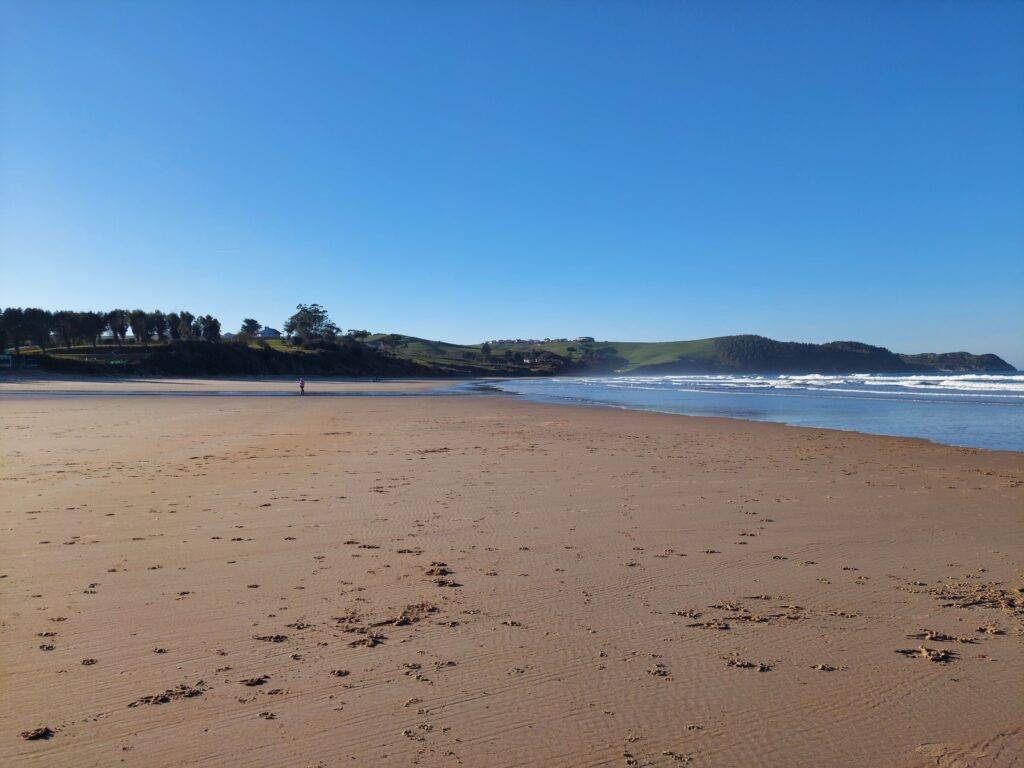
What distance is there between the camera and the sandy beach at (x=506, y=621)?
142 inches

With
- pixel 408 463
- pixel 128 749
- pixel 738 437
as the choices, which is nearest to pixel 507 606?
pixel 128 749

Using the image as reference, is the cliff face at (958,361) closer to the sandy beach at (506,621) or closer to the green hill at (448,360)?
the green hill at (448,360)

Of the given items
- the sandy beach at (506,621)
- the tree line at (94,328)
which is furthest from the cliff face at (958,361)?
the sandy beach at (506,621)

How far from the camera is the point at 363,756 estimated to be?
11.2 ft

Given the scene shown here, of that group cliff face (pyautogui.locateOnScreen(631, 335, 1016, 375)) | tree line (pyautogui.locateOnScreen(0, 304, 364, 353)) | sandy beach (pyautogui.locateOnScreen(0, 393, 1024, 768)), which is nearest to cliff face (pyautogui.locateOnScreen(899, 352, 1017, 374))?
cliff face (pyautogui.locateOnScreen(631, 335, 1016, 375))

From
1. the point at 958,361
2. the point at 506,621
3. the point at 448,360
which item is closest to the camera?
the point at 506,621

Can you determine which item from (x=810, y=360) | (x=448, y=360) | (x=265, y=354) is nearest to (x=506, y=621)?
(x=265, y=354)

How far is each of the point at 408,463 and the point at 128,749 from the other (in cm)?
1001

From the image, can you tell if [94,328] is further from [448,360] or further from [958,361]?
[958,361]

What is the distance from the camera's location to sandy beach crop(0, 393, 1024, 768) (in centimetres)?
362

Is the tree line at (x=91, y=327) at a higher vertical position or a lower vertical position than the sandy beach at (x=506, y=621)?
higher

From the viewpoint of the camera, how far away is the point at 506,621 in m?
5.22

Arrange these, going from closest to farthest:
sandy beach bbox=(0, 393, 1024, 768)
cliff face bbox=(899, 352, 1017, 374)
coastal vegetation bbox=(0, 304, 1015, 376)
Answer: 1. sandy beach bbox=(0, 393, 1024, 768)
2. coastal vegetation bbox=(0, 304, 1015, 376)
3. cliff face bbox=(899, 352, 1017, 374)

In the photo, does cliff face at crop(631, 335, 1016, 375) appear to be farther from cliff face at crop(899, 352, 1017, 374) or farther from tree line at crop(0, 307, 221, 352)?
tree line at crop(0, 307, 221, 352)
